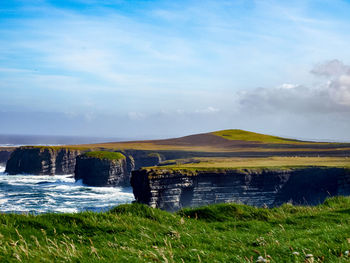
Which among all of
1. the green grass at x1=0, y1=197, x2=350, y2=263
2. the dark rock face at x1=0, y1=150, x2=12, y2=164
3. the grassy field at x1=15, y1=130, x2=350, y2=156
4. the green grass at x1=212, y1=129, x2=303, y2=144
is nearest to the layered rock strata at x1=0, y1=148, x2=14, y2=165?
the dark rock face at x1=0, y1=150, x2=12, y2=164

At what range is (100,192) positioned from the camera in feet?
298

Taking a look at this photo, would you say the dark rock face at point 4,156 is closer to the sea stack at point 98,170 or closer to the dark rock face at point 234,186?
the sea stack at point 98,170

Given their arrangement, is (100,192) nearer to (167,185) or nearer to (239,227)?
(167,185)

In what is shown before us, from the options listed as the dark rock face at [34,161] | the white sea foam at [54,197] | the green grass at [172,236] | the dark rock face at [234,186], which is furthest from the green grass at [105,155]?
the green grass at [172,236]

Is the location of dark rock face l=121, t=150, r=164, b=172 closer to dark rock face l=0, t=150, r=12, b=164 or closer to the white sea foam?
the white sea foam

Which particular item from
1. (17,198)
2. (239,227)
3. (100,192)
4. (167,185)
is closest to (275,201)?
(167,185)

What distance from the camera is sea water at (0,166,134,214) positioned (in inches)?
2499

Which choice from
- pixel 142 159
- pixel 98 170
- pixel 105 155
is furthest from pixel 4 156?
pixel 98 170

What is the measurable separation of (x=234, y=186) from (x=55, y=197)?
42.5 m

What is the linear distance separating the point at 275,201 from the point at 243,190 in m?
8.66

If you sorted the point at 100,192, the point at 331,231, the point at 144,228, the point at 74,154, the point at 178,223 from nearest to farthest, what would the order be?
1. the point at 331,231
2. the point at 144,228
3. the point at 178,223
4. the point at 100,192
5. the point at 74,154

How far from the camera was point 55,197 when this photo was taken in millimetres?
76625

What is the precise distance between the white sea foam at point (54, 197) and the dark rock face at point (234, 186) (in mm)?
9955

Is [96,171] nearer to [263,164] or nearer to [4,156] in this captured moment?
[263,164]
